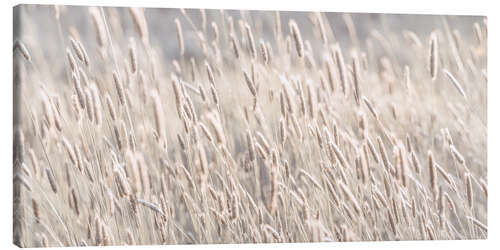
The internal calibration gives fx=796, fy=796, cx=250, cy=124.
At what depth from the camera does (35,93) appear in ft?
12.9

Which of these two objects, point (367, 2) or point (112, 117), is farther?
point (367, 2)

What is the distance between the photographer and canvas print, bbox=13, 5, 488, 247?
3961 mm

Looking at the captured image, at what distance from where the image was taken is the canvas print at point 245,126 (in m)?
3.96

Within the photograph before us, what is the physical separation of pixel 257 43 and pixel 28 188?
4.58ft

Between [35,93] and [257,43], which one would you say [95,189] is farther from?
[257,43]

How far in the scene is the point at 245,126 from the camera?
4.17m

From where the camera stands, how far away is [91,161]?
3.97 metres

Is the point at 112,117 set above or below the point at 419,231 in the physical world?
above

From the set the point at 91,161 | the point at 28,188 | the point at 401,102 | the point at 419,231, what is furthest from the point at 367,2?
the point at 28,188
